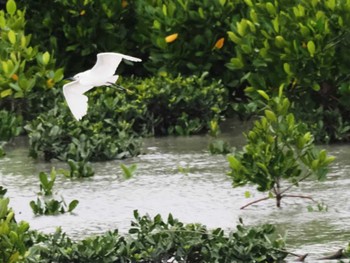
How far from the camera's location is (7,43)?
1134 centimetres

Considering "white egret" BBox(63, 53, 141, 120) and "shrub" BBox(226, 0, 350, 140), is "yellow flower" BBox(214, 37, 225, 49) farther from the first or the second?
"white egret" BBox(63, 53, 141, 120)

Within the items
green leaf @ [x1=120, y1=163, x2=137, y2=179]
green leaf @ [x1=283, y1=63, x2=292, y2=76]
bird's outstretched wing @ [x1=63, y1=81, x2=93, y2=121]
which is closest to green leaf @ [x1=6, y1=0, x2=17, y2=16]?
bird's outstretched wing @ [x1=63, y1=81, x2=93, y2=121]

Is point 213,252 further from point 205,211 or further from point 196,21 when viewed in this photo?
point 196,21

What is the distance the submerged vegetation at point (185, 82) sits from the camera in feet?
27.4

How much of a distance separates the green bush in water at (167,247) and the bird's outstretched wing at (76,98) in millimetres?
2805

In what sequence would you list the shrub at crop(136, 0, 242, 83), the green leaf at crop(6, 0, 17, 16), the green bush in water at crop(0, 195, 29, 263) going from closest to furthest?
1. the green bush in water at crop(0, 195, 29, 263)
2. the green leaf at crop(6, 0, 17, 16)
3. the shrub at crop(136, 0, 242, 83)

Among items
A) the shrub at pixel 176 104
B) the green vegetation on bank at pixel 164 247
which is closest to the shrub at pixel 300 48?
the shrub at pixel 176 104

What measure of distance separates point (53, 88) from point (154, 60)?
39.6 inches

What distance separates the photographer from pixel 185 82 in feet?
38.2

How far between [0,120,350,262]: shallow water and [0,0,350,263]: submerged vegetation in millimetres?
132

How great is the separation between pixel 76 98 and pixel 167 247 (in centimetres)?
310

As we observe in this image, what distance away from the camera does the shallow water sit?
25.9ft

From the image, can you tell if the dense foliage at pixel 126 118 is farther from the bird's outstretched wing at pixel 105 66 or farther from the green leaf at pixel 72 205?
the green leaf at pixel 72 205

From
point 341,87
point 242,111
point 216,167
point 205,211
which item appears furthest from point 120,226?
point 242,111
